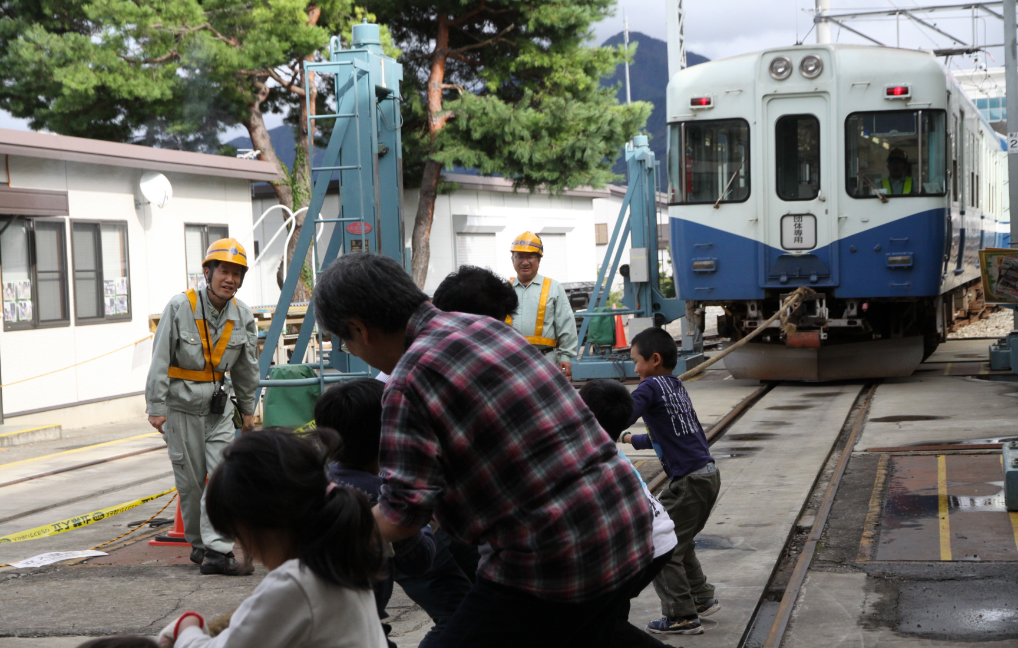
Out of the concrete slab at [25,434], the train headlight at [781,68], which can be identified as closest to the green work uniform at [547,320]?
the train headlight at [781,68]

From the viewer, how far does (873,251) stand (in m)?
11.9

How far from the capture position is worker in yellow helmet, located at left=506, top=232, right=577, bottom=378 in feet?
24.4

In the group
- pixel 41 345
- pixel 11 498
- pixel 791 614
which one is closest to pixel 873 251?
pixel 791 614

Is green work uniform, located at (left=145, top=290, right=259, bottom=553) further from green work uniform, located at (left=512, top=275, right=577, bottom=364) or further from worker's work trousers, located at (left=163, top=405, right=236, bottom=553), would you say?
green work uniform, located at (left=512, top=275, right=577, bottom=364)

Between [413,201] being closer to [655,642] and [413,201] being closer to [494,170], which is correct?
[494,170]

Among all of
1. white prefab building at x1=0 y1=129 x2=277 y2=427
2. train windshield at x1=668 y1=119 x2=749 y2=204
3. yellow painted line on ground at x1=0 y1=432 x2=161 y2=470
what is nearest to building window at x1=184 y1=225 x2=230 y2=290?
white prefab building at x1=0 y1=129 x2=277 y2=427

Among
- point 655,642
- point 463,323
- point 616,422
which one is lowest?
point 655,642

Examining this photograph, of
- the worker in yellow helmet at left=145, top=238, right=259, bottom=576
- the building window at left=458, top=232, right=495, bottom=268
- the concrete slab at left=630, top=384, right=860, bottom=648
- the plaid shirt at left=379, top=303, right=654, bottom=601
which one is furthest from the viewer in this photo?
the building window at left=458, top=232, right=495, bottom=268

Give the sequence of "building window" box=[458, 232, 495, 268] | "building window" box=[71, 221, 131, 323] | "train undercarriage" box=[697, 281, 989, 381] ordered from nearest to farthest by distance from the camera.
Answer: "train undercarriage" box=[697, 281, 989, 381], "building window" box=[71, 221, 131, 323], "building window" box=[458, 232, 495, 268]

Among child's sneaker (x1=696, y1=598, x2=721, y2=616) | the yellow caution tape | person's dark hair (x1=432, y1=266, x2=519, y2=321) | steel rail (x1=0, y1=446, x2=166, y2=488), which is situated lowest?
steel rail (x1=0, y1=446, x2=166, y2=488)

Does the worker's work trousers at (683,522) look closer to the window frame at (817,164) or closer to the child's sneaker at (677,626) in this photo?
the child's sneaker at (677,626)

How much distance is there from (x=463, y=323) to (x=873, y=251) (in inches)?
403

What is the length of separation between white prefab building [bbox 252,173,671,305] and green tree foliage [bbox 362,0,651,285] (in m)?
1.37

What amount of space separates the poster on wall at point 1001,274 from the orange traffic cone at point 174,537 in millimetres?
6716
